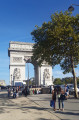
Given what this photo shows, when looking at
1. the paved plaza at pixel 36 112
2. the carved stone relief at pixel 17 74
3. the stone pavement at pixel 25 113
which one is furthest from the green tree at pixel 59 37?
the carved stone relief at pixel 17 74

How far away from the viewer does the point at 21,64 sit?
4891 cm

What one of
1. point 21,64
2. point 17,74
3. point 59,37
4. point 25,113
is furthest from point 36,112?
point 21,64

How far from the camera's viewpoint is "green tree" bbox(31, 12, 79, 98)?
1675cm

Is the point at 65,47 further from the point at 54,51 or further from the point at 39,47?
the point at 39,47

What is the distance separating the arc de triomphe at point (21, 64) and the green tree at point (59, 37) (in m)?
28.6

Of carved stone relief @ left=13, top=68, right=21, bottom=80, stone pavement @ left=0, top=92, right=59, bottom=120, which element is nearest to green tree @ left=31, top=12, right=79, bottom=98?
stone pavement @ left=0, top=92, right=59, bottom=120

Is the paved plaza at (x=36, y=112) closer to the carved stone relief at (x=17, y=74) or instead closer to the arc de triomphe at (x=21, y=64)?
the carved stone relief at (x=17, y=74)

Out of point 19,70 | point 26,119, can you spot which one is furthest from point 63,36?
point 19,70

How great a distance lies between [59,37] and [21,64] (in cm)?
3310

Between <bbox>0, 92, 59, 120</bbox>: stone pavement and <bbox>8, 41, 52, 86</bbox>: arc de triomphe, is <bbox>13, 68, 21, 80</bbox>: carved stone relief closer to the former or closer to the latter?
<bbox>8, 41, 52, 86</bbox>: arc de triomphe

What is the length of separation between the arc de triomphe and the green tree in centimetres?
2858

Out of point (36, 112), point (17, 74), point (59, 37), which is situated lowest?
point (36, 112)

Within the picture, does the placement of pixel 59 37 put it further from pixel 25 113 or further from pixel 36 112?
pixel 25 113

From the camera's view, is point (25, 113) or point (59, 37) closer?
point (25, 113)
